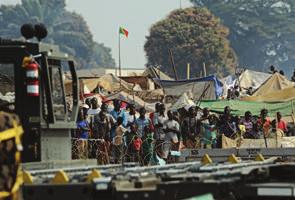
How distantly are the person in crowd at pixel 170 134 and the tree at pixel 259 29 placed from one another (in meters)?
102

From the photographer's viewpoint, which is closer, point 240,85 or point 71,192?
point 71,192

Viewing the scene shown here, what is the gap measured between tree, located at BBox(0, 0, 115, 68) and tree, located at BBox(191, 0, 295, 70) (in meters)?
20.7

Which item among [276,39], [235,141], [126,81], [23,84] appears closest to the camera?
[23,84]

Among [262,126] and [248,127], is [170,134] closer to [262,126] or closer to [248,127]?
[262,126]

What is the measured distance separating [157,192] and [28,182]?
53.7 inches

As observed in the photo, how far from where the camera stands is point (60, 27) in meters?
162

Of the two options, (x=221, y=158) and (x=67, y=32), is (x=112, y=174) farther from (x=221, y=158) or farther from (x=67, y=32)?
(x=67, y=32)

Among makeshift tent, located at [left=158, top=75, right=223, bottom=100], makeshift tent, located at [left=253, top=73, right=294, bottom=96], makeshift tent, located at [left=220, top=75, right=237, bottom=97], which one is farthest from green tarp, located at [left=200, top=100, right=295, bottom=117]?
makeshift tent, located at [left=220, top=75, right=237, bottom=97]

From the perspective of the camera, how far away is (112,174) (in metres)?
10.7

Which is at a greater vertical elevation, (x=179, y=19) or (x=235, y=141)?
(x=179, y=19)

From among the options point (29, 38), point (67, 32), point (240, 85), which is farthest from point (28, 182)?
point (67, 32)

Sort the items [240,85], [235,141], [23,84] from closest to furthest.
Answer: [23,84] < [235,141] < [240,85]

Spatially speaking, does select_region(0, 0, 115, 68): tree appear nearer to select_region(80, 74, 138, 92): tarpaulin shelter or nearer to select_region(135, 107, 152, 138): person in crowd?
select_region(80, 74, 138, 92): tarpaulin shelter

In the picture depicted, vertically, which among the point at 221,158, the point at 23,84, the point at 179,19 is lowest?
the point at 221,158
